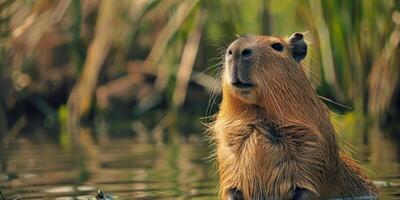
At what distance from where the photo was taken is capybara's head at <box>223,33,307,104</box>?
517cm

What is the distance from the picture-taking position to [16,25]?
35.6ft

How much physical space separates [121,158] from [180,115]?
4.42 metres

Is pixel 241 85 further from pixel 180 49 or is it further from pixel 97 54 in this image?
pixel 180 49

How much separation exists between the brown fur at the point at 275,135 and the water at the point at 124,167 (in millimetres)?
533

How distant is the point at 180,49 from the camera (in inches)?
446

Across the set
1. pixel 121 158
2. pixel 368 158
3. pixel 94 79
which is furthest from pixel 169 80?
pixel 368 158

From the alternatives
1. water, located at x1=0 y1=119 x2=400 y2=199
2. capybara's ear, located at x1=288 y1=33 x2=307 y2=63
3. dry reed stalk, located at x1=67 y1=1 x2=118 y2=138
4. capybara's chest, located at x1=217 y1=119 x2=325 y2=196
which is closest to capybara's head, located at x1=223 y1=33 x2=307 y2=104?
capybara's ear, located at x1=288 y1=33 x2=307 y2=63

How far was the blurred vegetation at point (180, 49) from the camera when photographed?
9.39 metres

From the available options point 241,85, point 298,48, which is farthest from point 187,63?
point 241,85

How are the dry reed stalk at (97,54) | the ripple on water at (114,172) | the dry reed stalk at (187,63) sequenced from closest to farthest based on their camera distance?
the ripple on water at (114,172) → the dry reed stalk at (187,63) → the dry reed stalk at (97,54)

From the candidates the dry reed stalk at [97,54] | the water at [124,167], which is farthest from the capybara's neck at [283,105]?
the dry reed stalk at [97,54]

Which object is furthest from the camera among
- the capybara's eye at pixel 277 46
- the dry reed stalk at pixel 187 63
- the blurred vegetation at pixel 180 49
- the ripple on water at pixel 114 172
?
the dry reed stalk at pixel 187 63

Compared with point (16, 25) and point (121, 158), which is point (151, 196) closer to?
point (121, 158)

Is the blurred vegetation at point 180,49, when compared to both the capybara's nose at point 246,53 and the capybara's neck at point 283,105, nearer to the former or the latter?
the capybara's neck at point 283,105
